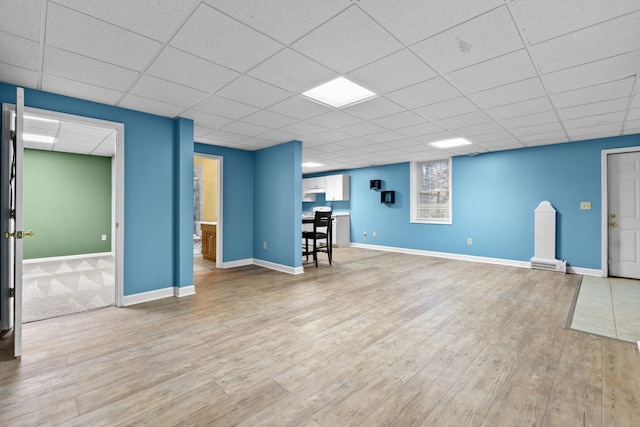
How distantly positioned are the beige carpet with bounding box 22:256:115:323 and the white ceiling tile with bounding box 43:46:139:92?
2421 mm

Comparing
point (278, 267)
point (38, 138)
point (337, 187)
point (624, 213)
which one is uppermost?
point (38, 138)

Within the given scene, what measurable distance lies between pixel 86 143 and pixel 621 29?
744 centimetres

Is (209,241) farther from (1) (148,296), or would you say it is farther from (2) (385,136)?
(2) (385,136)

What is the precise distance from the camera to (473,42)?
212cm

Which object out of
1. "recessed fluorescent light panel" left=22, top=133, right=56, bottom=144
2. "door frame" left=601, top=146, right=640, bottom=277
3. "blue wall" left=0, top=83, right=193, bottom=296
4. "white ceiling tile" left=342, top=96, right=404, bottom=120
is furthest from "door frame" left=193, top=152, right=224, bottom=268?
"door frame" left=601, top=146, right=640, bottom=277

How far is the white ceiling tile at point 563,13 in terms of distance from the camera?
1.73 metres

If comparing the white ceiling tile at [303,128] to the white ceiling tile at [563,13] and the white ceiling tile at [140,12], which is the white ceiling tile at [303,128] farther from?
the white ceiling tile at [563,13]

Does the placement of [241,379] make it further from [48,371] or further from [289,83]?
[289,83]

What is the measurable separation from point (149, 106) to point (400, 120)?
312cm

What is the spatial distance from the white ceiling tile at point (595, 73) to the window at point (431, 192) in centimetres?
400

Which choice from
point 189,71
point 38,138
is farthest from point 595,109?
point 38,138

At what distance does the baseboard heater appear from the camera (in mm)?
5293

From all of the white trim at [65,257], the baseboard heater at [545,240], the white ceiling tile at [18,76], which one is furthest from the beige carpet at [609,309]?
the white trim at [65,257]

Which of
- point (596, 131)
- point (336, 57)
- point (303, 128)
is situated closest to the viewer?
point (336, 57)
